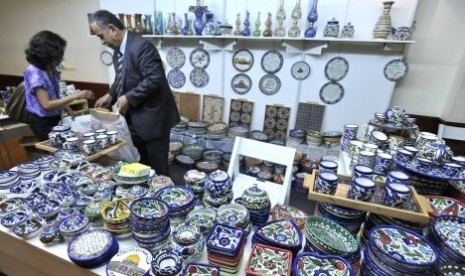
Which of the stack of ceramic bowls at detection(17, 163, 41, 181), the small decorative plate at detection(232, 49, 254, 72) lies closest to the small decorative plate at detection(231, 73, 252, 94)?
the small decorative plate at detection(232, 49, 254, 72)

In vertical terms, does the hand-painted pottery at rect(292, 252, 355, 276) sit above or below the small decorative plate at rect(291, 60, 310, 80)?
below

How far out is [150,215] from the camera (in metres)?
0.86

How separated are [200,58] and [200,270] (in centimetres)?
296

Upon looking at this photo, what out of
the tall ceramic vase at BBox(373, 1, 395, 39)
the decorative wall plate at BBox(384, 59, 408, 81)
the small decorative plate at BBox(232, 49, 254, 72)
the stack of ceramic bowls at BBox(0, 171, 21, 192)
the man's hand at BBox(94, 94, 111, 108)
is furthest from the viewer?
the small decorative plate at BBox(232, 49, 254, 72)

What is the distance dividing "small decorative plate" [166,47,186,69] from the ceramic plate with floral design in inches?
124

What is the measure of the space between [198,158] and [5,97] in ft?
8.87

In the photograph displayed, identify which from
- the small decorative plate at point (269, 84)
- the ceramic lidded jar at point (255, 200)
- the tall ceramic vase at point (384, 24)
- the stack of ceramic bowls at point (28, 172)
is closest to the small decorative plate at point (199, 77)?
the small decorative plate at point (269, 84)

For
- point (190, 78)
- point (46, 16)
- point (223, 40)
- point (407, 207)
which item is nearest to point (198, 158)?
point (190, 78)

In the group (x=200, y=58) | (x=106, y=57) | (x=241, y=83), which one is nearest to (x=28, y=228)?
(x=241, y=83)

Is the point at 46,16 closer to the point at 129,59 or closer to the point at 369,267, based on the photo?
the point at 129,59

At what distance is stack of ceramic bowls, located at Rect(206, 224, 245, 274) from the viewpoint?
0.75 meters

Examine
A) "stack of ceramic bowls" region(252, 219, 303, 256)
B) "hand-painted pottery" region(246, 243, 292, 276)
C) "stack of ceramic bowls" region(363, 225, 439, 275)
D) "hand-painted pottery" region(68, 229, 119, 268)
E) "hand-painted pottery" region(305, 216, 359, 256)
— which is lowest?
"hand-painted pottery" region(68, 229, 119, 268)

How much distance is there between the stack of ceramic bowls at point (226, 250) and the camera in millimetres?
749

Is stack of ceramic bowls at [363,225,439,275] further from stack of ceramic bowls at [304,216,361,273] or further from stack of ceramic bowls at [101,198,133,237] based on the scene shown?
stack of ceramic bowls at [101,198,133,237]
